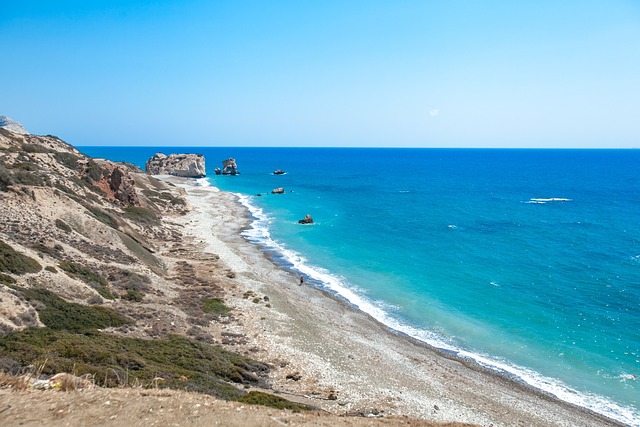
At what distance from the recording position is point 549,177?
157 metres

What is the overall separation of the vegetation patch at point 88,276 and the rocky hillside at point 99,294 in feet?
0.27

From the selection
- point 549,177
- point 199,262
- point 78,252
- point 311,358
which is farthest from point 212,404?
point 549,177

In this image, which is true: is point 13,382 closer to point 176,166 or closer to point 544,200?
point 544,200

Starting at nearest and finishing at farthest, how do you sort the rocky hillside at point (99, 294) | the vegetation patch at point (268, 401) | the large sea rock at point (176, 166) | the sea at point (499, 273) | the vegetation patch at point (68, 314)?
the vegetation patch at point (268, 401), the rocky hillside at point (99, 294), the vegetation patch at point (68, 314), the sea at point (499, 273), the large sea rock at point (176, 166)

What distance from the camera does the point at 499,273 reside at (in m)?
46.4

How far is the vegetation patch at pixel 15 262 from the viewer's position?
2500cm

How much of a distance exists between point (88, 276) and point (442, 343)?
81.6 feet

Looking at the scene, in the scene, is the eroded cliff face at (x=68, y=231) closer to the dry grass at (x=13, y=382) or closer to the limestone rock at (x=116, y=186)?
the limestone rock at (x=116, y=186)

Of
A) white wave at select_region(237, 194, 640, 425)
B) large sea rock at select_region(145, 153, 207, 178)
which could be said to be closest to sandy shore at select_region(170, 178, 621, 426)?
white wave at select_region(237, 194, 640, 425)

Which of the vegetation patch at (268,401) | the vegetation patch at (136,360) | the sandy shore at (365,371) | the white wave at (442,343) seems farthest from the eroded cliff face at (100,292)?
the white wave at (442,343)

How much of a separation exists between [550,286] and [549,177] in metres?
132

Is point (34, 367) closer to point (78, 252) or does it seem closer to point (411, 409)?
point (411, 409)

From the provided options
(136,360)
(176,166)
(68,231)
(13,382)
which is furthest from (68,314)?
(176,166)

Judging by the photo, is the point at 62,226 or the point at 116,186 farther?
the point at 116,186
